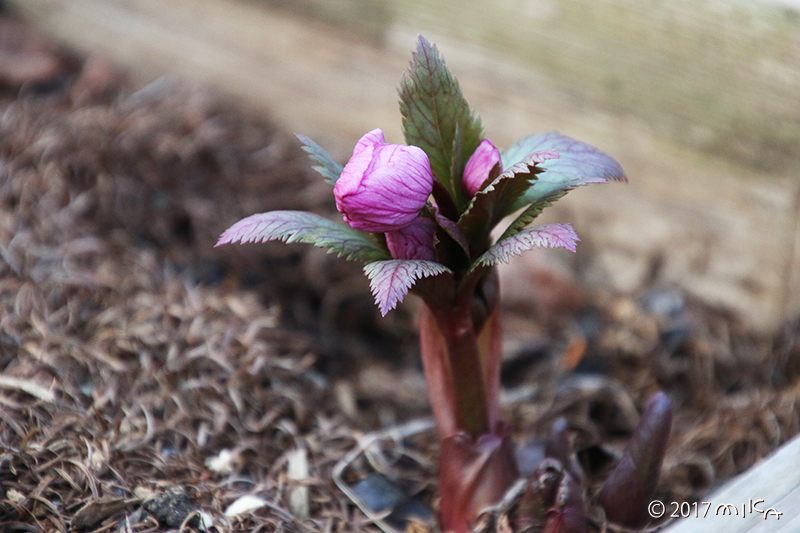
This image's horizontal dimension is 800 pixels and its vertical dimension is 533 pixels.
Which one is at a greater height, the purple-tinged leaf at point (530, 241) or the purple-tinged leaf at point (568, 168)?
the purple-tinged leaf at point (568, 168)

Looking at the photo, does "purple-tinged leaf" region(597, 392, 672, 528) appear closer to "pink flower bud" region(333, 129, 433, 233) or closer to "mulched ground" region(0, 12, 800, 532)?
"mulched ground" region(0, 12, 800, 532)

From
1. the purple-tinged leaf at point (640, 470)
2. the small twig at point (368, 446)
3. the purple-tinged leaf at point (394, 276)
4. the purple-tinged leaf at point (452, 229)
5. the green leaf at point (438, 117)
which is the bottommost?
the small twig at point (368, 446)

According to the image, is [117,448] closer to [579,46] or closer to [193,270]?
[193,270]

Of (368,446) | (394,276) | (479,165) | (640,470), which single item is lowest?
(368,446)

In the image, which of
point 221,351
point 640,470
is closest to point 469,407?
point 640,470

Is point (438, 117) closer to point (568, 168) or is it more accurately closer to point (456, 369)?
point (568, 168)

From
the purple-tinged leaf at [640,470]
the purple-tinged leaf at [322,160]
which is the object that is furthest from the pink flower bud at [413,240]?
the purple-tinged leaf at [640,470]

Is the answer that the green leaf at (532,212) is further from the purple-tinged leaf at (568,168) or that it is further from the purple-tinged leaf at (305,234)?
the purple-tinged leaf at (305,234)

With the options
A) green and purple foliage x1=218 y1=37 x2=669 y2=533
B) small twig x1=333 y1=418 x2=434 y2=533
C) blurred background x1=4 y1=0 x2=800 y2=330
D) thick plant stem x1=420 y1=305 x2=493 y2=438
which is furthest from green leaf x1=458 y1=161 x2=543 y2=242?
blurred background x1=4 y1=0 x2=800 y2=330
